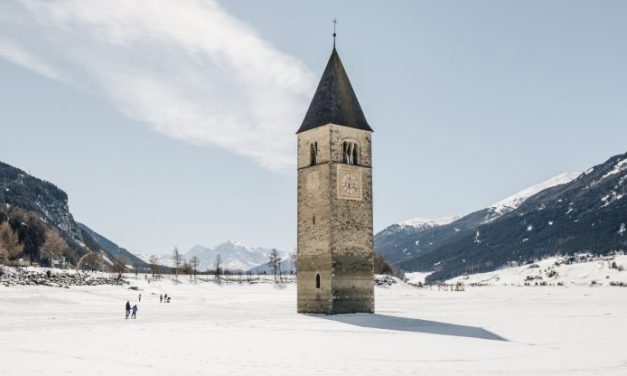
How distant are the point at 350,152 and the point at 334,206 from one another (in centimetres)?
517

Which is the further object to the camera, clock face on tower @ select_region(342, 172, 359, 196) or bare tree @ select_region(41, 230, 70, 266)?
bare tree @ select_region(41, 230, 70, 266)

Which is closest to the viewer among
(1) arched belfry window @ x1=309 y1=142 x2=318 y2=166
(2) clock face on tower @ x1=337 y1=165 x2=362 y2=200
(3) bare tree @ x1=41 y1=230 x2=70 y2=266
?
(2) clock face on tower @ x1=337 y1=165 x2=362 y2=200

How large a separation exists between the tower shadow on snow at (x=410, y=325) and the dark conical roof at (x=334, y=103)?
1512 centimetres

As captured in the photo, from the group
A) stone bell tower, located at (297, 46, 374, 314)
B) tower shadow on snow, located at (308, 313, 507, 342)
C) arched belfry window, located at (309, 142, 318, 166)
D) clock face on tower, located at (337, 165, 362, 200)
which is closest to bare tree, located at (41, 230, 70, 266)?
stone bell tower, located at (297, 46, 374, 314)

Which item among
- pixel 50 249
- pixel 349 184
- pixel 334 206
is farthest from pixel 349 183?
pixel 50 249

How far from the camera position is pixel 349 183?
5412 cm

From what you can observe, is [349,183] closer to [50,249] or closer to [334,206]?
[334,206]

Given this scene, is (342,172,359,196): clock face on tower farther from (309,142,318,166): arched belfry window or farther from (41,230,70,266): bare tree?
(41,230,70,266): bare tree

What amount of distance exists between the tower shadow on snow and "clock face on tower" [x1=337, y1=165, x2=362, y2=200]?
9094mm

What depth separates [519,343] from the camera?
3219 centimetres

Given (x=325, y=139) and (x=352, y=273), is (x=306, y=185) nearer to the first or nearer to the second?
(x=325, y=139)

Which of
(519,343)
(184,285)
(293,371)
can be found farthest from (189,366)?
(184,285)

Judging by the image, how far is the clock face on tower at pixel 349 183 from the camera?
53.5 m

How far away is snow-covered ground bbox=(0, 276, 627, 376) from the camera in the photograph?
78.5ft
